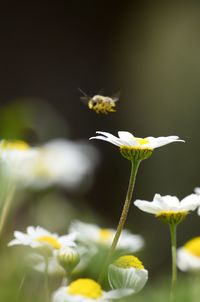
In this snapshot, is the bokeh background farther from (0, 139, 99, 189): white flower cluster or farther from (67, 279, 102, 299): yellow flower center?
(67, 279, 102, 299): yellow flower center

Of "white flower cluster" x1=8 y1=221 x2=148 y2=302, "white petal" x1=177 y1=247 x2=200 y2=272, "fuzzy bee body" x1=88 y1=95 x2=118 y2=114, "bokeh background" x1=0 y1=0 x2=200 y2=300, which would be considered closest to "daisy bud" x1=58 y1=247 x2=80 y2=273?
"white flower cluster" x1=8 y1=221 x2=148 y2=302

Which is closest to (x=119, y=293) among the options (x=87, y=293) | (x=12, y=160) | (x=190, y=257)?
(x=87, y=293)

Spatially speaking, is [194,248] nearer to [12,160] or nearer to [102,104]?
[12,160]

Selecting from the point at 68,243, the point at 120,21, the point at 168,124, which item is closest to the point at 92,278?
the point at 68,243

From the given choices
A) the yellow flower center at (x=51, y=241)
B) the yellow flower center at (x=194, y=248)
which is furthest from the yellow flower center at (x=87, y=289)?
the yellow flower center at (x=194, y=248)

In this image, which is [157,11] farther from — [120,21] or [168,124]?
[168,124]
